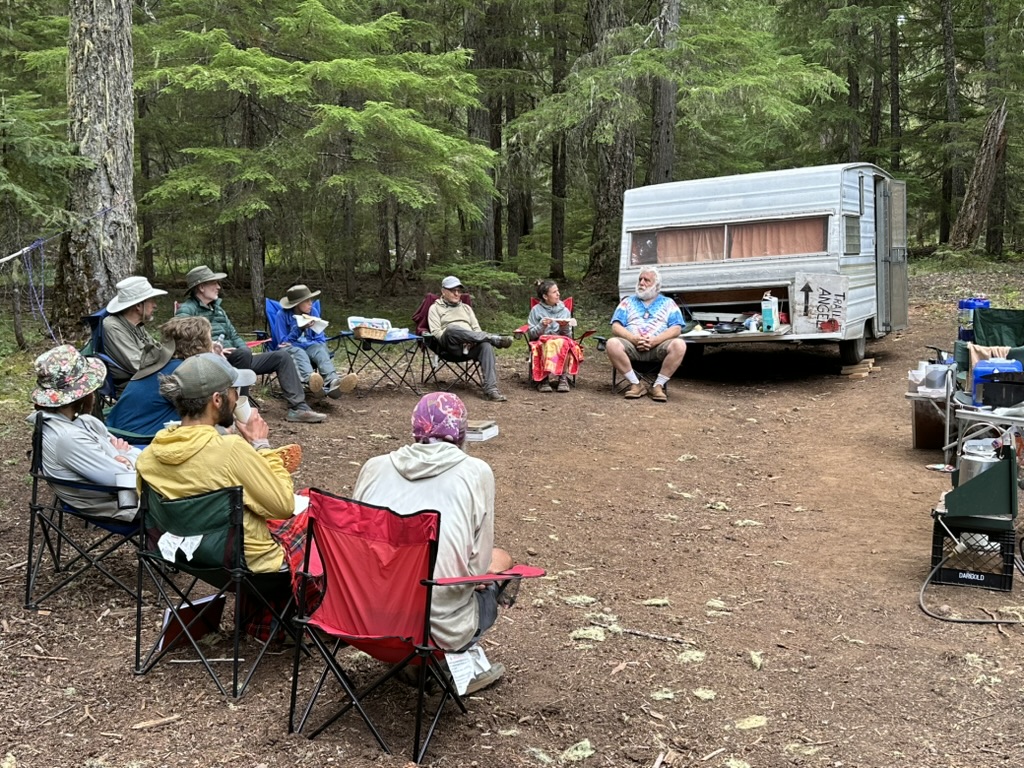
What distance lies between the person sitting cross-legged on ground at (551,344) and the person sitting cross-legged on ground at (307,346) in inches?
68.4

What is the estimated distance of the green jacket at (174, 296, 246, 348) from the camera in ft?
18.9

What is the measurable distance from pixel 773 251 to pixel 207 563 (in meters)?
6.91

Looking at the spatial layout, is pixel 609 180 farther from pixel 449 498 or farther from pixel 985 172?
pixel 449 498

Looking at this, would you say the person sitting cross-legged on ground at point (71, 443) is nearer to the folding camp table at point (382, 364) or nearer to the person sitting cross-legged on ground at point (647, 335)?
the folding camp table at point (382, 364)

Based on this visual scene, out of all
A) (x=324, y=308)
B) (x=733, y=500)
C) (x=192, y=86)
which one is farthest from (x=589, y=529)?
(x=324, y=308)

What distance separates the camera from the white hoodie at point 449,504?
8.13 ft

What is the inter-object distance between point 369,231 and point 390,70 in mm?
4952

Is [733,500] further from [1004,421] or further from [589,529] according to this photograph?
[1004,421]

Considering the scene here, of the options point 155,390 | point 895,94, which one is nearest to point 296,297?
point 155,390

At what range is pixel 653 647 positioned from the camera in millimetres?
3174

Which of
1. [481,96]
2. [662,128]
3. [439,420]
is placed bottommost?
[439,420]

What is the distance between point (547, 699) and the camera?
109 inches

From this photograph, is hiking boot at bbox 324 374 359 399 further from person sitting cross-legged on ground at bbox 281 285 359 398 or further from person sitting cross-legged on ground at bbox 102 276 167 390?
person sitting cross-legged on ground at bbox 102 276 167 390

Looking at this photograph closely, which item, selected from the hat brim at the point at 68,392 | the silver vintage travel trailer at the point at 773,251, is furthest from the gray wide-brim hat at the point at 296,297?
the silver vintage travel trailer at the point at 773,251
